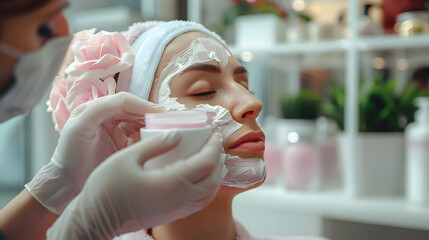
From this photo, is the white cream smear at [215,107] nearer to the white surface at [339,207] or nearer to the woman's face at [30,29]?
the woman's face at [30,29]

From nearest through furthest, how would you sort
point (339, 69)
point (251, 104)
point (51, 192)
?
1. point (51, 192)
2. point (251, 104)
3. point (339, 69)

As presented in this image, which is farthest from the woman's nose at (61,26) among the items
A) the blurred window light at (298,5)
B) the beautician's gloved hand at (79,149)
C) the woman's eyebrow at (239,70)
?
the blurred window light at (298,5)

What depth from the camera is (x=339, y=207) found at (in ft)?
4.17

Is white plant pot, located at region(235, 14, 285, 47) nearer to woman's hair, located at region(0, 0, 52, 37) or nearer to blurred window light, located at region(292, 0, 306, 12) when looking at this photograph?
blurred window light, located at region(292, 0, 306, 12)

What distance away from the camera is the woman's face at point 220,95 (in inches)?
25.1

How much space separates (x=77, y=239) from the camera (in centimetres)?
43

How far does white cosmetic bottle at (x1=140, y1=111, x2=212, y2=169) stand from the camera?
454mm

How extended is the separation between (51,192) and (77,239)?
13 centimetres

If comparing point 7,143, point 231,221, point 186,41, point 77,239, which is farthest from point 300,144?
point 77,239

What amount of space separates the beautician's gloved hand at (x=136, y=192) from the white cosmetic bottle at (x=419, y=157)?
935mm

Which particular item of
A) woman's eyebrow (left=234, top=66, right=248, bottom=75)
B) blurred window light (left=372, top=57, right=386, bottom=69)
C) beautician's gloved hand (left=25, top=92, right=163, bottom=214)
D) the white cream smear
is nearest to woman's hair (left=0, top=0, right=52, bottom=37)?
beautician's gloved hand (left=25, top=92, right=163, bottom=214)

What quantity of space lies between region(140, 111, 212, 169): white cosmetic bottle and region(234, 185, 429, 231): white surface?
36.6 inches

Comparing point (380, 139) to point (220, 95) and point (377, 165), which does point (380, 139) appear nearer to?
point (377, 165)

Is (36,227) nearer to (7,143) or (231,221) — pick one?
(231,221)
